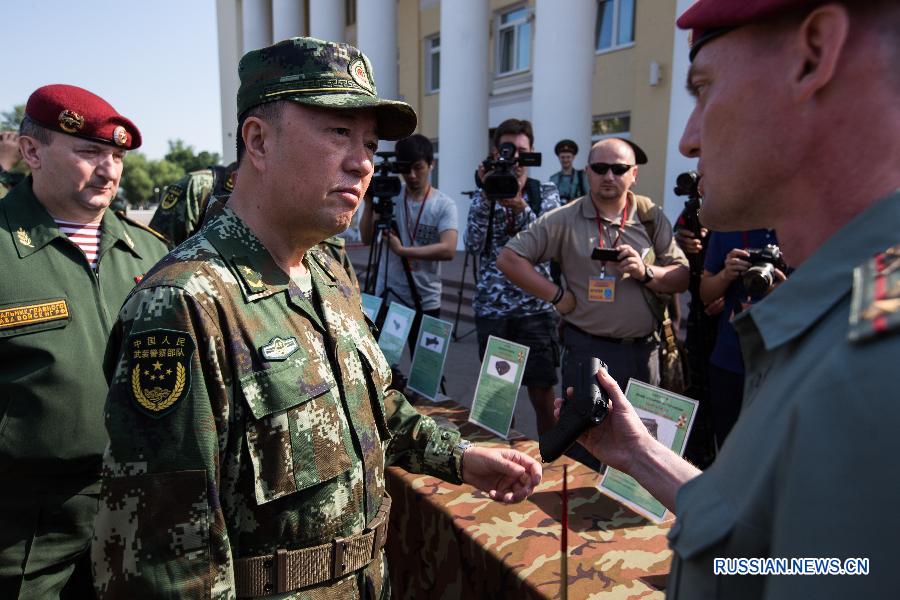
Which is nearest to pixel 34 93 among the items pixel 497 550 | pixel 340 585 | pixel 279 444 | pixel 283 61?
pixel 283 61

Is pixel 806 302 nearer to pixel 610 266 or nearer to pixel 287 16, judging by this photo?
pixel 610 266

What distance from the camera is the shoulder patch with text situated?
1.02 metres

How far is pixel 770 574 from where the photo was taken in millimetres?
479

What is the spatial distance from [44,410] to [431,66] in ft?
53.2

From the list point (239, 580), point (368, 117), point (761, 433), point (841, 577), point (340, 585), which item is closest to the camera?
point (841, 577)

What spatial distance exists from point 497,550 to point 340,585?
0.48 m

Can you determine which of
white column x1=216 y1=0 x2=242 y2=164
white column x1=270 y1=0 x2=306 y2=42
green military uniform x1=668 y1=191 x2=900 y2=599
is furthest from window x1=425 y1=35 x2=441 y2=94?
green military uniform x1=668 y1=191 x2=900 y2=599

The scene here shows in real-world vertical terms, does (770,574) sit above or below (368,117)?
below

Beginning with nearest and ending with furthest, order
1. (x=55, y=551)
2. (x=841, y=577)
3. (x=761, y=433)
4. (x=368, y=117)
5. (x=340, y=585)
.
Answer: (x=841, y=577) → (x=761, y=433) → (x=340, y=585) → (x=368, y=117) → (x=55, y=551)

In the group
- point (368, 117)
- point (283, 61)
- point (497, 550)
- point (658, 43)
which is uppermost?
point (658, 43)

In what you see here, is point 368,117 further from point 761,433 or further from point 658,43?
point 658,43

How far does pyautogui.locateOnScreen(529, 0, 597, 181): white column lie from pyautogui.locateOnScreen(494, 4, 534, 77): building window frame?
430 cm

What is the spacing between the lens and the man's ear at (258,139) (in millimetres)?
1276

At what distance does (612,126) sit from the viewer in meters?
11.9
